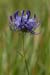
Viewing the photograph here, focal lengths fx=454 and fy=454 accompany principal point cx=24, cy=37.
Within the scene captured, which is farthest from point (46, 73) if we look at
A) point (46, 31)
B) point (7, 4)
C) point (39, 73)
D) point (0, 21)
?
point (7, 4)

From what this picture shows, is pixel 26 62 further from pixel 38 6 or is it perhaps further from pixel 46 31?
pixel 38 6

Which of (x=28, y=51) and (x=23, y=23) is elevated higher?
(x=23, y=23)

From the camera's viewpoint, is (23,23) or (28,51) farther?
(28,51)

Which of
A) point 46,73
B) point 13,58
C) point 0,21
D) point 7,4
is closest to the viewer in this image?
point 46,73

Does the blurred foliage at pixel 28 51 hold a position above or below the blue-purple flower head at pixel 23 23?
below

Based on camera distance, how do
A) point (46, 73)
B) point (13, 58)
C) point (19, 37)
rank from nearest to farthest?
1. point (46, 73)
2. point (13, 58)
3. point (19, 37)

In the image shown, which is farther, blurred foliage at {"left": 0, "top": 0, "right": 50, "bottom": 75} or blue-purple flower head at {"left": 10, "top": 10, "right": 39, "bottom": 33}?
blurred foliage at {"left": 0, "top": 0, "right": 50, "bottom": 75}

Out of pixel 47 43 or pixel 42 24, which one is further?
pixel 42 24

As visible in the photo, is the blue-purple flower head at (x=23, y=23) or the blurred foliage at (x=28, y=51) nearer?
the blue-purple flower head at (x=23, y=23)

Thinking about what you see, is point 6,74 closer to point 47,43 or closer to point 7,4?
point 47,43

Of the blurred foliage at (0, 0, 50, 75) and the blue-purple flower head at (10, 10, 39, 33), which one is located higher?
the blue-purple flower head at (10, 10, 39, 33)

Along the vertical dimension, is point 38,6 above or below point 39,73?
above
